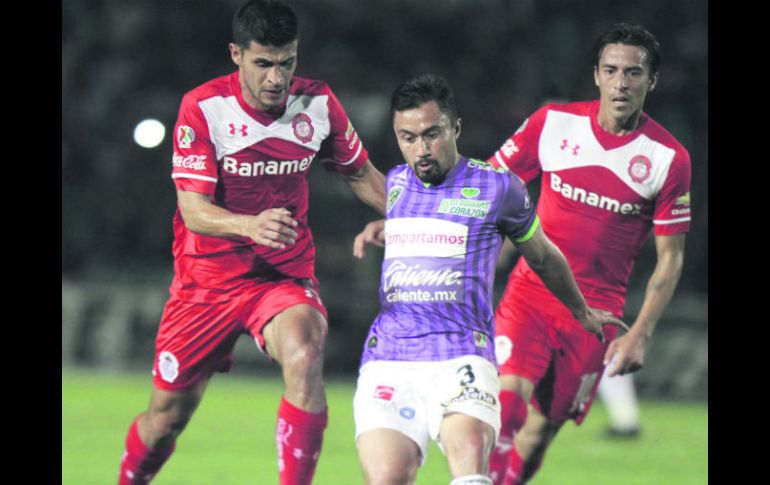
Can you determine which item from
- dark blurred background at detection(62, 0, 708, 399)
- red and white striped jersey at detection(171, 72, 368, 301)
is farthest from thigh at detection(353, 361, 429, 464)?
dark blurred background at detection(62, 0, 708, 399)

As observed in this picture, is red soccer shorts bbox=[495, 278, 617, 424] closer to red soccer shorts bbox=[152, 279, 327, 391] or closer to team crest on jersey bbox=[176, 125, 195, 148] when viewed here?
red soccer shorts bbox=[152, 279, 327, 391]

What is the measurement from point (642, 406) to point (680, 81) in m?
4.78

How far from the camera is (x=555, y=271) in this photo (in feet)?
17.0

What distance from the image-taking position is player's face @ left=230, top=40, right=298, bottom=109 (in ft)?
17.9

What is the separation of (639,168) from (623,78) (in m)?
0.46

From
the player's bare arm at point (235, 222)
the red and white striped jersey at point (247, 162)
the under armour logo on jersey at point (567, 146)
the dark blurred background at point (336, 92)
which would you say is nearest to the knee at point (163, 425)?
the red and white striped jersey at point (247, 162)

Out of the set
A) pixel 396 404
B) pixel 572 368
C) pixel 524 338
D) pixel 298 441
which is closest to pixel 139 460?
pixel 298 441

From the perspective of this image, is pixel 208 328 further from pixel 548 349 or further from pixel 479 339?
pixel 548 349

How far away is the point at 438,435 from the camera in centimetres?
477

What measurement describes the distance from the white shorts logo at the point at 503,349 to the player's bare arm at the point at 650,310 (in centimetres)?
47

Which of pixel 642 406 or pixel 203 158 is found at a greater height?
pixel 203 158
